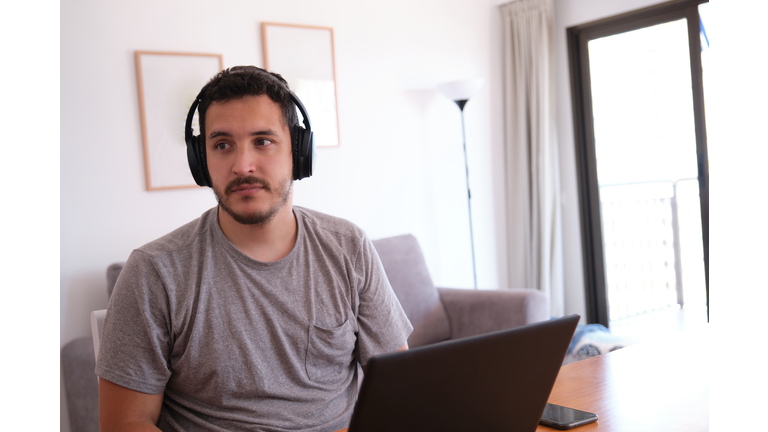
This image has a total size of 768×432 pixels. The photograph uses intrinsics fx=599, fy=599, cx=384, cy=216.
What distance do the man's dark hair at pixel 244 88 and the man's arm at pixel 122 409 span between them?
0.56 metres

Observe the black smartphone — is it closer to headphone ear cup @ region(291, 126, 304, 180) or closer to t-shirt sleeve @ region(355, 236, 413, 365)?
t-shirt sleeve @ region(355, 236, 413, 365)

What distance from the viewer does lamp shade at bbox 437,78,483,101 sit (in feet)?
11.2

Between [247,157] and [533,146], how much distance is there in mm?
2875

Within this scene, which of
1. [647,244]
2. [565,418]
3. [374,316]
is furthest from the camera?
[647,244]

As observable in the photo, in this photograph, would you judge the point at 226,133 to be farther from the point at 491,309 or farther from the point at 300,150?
the point at 491,309

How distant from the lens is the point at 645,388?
109 centimetres

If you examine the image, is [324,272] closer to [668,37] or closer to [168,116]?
[168,116]

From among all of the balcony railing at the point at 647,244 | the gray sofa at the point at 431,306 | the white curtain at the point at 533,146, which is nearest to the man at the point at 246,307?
the gray sofa at the point at 431,306

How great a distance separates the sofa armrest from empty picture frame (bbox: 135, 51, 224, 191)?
1420 mm

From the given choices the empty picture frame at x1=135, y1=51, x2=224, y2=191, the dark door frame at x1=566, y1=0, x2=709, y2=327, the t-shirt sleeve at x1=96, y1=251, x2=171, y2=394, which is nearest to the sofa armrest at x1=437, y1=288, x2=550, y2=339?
Answer: the dark door frame at x1=566, y1=0, x2=709, y2=327

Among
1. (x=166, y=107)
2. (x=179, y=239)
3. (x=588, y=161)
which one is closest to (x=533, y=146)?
(x=588, y=161)

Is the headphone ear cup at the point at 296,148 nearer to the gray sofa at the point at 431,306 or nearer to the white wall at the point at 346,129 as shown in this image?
the gray sofa at the point at 431,306

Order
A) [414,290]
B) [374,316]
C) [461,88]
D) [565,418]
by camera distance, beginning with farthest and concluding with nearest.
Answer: [461,88], [414,290], [374,316], [565,418]
